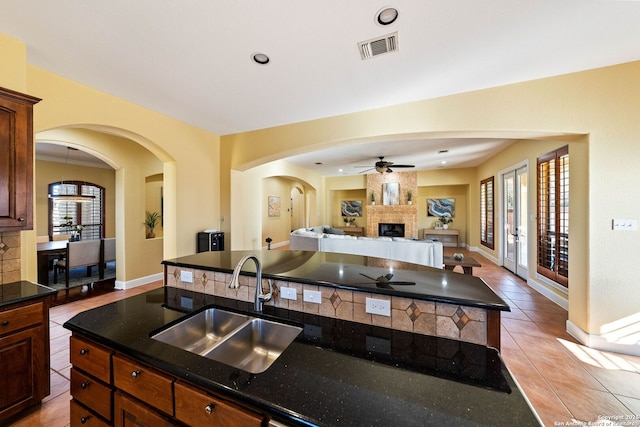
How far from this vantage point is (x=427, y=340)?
1025 millimetres

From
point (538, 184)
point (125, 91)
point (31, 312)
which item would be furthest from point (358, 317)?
point (538, 184)

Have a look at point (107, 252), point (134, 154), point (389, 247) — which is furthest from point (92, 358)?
point (107, 252)

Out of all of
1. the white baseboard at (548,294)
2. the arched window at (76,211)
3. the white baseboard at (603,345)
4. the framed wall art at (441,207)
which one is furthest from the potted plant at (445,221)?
the arched window at (76,211)

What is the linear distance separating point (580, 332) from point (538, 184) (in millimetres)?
2501

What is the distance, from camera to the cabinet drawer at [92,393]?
3.56 feet

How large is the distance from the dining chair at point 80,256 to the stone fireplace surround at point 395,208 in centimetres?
718

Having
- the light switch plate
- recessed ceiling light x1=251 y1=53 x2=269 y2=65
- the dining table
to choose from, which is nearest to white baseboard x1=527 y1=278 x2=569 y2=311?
Result: the light switch plate

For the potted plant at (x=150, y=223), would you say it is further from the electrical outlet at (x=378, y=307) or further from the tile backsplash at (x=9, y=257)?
the electrical outlet at (x=378, y=307)

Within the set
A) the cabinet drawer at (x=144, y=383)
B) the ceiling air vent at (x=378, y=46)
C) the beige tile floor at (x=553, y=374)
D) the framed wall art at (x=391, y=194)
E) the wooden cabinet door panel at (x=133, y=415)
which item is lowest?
the beige tile floor at (x=553, y=374)

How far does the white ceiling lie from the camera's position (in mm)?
1685

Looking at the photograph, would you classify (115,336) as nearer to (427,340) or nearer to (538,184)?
(427,340)

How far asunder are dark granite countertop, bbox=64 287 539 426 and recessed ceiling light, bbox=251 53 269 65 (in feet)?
7.22

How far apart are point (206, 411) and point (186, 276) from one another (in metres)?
1.04

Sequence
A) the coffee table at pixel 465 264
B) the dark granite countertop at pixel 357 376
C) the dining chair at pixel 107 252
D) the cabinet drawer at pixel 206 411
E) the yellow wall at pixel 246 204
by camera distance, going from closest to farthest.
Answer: the dark granite countertop at pixel 357 376, the cabinet drawer at pixel 206 411, the coffee table at pixel 465 264, the yellow wall at pixel 246 204, the dining chair at pixel 107 252
